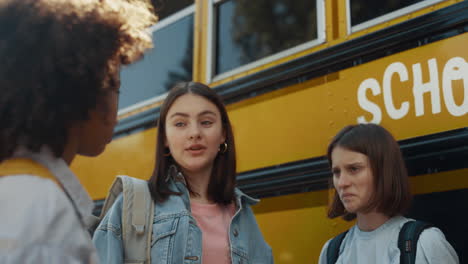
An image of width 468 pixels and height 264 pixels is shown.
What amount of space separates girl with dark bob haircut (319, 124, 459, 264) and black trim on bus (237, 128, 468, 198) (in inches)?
2.6

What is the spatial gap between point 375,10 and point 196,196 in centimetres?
91

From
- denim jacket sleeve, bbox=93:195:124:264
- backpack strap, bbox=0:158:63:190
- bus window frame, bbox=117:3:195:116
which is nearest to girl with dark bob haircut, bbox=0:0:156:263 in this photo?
backpack strap, bbox=0:158:63:190

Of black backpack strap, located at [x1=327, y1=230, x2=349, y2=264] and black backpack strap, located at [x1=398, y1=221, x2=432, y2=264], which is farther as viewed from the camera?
black backpack strap, located at [x1=327, y1=230, x2=349, y2=264]

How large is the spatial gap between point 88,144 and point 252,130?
4.62ft

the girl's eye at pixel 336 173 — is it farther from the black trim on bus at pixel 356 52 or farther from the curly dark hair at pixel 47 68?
the curly dark hair at pixel 47 68

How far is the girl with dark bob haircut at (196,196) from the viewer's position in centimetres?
157

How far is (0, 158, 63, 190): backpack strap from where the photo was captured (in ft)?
2.62

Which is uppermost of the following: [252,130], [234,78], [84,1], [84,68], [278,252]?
[234,78]

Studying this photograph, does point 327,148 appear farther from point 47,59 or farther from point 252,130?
point 47,59

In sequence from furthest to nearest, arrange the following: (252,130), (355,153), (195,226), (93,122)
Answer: (252,130), (355,153), (195,226), (93,122)

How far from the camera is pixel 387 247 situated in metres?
1.69

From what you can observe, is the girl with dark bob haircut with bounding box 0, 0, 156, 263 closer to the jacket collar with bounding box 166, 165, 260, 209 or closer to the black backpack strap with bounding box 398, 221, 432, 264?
the jacket collar with bounding box 166, 165, 260, 209

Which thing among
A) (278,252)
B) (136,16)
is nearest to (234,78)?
(278,252)

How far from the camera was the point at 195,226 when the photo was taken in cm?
162
